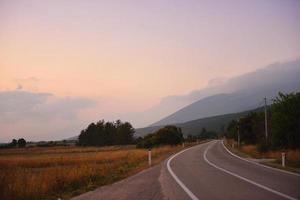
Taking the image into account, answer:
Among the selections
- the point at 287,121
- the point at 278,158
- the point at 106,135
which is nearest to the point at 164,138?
the point at 287,121

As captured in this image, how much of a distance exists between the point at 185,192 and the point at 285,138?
2958cm

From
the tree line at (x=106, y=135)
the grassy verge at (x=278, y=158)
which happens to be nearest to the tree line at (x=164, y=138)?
the grassy verge at (x=278, y=158)

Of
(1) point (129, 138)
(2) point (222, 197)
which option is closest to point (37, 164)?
(2) point (222, 197)

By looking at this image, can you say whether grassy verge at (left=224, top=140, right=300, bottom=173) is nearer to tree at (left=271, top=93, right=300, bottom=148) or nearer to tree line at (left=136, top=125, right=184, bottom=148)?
tree at (left=271, top=93, right=300, bottom=148)

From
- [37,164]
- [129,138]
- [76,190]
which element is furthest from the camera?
[129,138]

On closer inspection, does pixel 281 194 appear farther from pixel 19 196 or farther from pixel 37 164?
pixel 37 164

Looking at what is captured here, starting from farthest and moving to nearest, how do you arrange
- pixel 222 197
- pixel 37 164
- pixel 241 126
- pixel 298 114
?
pixel 241 126
pixel 37 164
pixel 298 114
pixel 222 197

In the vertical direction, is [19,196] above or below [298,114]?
below

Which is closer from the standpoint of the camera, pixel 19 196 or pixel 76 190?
pixel 19 196

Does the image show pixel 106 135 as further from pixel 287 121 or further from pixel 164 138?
pixel 287 121

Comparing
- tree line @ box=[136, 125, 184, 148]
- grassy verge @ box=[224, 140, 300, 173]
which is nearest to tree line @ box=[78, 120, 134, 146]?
tree line @ box=[136, 125, 184, 148]

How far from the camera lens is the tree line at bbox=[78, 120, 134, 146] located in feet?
516

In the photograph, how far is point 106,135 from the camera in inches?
6299

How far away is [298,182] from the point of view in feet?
51.8
